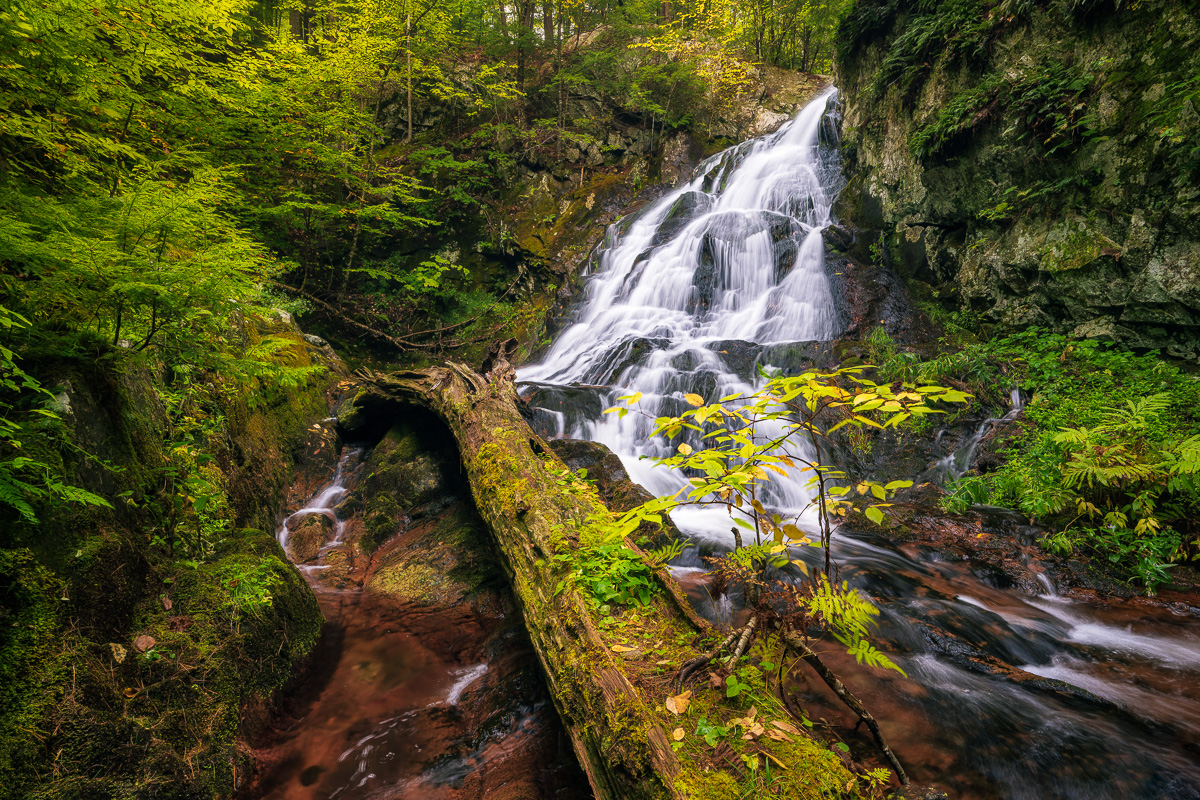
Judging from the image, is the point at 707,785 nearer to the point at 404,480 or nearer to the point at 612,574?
the point at 612,574

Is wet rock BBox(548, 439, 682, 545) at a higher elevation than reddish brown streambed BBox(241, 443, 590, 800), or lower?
higher

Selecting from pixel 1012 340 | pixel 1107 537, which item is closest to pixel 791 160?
pixel 1012 340

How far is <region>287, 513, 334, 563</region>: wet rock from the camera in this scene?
5.39m

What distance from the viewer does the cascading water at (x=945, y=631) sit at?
262 cm

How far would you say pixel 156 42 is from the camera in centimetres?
398

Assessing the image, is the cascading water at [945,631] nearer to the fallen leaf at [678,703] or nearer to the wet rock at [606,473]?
the wet rock at [606,473]

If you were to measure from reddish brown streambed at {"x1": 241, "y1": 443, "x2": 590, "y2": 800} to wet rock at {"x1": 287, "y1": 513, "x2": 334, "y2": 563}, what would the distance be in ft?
1.86

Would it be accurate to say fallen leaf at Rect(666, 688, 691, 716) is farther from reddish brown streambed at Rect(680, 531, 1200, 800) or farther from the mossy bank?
the mossy bank

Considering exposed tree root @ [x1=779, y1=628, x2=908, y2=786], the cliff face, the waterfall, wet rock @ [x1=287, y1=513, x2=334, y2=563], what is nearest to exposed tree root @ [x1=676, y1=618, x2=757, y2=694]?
exposed tree root @ [x1=779, y1=628, x2=908, y2=786]

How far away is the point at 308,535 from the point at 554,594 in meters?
4.21

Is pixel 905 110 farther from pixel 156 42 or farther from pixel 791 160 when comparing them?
pixel 156 42

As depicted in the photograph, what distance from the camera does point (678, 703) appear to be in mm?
1872

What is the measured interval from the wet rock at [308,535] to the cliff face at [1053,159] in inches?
399

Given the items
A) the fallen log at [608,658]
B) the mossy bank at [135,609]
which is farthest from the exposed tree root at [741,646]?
the mossy bank at [135,609]
